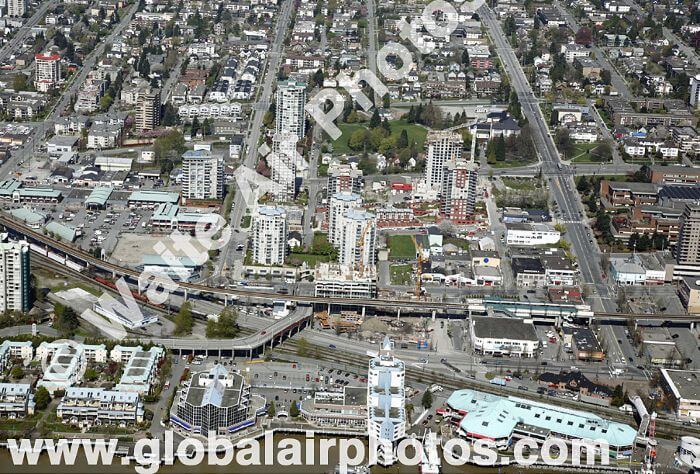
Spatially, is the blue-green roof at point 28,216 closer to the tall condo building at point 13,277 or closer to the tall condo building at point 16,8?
the tall condo building at point 13,277

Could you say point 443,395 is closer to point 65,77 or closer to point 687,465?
point 687,465

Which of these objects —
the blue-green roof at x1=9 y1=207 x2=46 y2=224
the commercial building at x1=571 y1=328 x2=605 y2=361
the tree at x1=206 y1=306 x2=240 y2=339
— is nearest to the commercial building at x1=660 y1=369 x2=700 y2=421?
the commercial building at x1=571 y1=328 x2=605 y2=361

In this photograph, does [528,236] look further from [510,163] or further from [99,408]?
[99,408]

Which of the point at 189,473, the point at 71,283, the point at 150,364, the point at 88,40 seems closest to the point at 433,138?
the point at 71,283

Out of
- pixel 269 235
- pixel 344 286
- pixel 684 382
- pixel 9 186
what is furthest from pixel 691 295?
pixel 9 186

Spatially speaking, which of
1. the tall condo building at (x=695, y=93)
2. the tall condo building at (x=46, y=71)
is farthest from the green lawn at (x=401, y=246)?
the tall condo building at (x=46, y=71)

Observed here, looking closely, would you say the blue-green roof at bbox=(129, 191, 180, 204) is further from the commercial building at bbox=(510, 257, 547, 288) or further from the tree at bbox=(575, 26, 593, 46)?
the tree at bbox=(575, 26, 593, 46)
